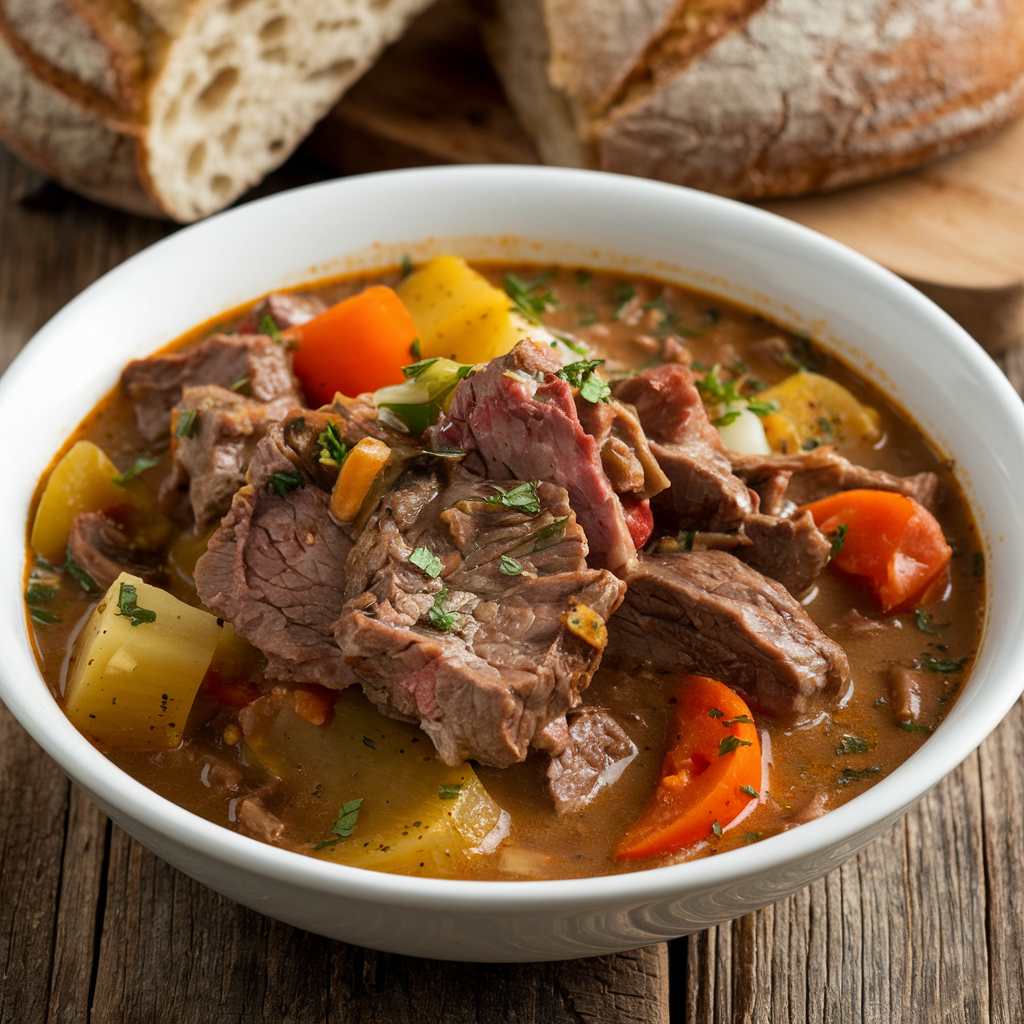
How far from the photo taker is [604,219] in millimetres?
3977

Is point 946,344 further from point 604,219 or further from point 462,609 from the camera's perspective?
point 462,609

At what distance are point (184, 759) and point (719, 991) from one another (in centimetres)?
145

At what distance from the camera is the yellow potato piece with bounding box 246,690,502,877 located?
2.62 metres

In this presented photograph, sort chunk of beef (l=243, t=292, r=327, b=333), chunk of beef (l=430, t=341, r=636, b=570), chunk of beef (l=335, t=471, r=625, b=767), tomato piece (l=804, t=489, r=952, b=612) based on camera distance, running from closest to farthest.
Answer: chunk of beef (l=335, t=471, r=625, b=767)
chunk of beef (l=430, t=341, r=636, b=570)
tomato piece (l=804, t=489, r=952, b=612)
chunk of beef (l=243, t=292, r=327, b=333)

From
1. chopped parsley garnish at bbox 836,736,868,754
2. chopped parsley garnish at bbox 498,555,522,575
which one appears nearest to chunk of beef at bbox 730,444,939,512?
chopped parsley garnish at bbox 836,736,868,754

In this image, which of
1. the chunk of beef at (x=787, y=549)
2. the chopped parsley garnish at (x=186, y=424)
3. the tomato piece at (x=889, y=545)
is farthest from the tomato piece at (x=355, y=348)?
the tomato piece at (x=889, y=545)

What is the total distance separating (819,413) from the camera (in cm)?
368

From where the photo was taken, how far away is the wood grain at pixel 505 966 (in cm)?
286

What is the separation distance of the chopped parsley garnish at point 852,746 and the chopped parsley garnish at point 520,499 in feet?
3.13

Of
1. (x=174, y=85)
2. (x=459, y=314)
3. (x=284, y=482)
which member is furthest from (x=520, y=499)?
(x=174, y=85)

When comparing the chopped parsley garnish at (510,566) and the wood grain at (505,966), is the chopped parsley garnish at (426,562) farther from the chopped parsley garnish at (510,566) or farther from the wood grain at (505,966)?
the wood grain at (505,966)

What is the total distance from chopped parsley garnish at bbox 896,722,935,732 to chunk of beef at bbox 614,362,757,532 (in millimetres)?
646

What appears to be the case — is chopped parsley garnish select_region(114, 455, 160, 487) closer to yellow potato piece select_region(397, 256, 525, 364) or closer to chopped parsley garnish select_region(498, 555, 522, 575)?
yellow potato piece select_region(397, 256, 525, 364)

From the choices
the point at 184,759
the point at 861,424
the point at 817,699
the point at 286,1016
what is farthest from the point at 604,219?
the point at 286,1016
